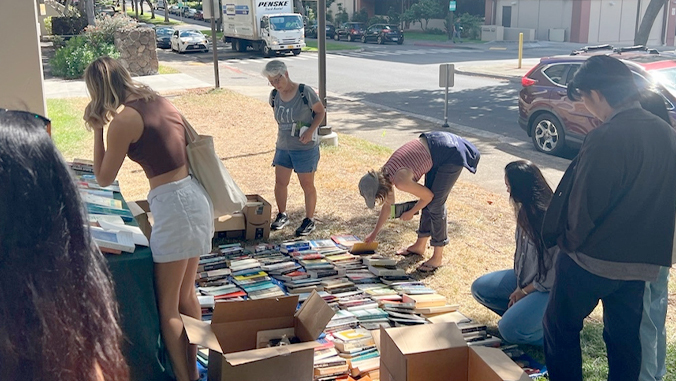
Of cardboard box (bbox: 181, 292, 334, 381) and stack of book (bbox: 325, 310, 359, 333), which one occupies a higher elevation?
cardboard box (bbox: 181, 292, 334, 381)

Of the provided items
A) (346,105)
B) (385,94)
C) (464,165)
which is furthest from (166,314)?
(385,94)

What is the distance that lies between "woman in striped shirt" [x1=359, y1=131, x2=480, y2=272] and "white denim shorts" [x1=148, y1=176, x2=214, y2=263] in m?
2.02

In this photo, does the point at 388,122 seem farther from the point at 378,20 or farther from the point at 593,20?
the point at 378,20

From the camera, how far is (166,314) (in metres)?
3.79

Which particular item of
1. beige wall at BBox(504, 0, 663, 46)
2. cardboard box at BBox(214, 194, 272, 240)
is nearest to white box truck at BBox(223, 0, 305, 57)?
beige wall at BBox(504, 0, 663, 46)

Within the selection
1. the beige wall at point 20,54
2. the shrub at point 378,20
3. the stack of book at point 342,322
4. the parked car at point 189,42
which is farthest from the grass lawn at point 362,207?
the shrub at point 378,20

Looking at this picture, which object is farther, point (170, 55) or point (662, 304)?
point (170, 55)

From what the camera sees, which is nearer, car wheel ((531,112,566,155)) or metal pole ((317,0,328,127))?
car wheel ((531,112,566,155))

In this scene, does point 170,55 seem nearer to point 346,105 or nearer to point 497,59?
point 497,59

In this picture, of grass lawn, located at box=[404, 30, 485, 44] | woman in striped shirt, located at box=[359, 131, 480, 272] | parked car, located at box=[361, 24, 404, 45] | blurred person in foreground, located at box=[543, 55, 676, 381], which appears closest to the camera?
blurred person in foreground, located at box=[543, 55, 676, 381]

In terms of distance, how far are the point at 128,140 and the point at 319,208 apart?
456 cm

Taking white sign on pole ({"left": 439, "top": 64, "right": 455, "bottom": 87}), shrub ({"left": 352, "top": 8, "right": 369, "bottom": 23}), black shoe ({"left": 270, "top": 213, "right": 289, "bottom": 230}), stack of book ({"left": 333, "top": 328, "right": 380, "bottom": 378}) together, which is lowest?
stack of book ({"left": 333, "top": 328, "right": 380, "bottom": 378})

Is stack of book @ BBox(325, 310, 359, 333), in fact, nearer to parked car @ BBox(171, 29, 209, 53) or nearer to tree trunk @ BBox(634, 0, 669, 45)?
tree trunk @ BBox(634, 0, 669, 45)

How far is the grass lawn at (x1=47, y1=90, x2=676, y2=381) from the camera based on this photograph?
5395 mm
